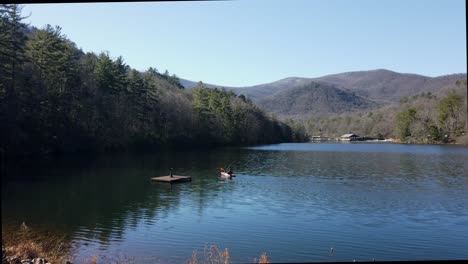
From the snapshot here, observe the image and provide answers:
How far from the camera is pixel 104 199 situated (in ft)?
73.4

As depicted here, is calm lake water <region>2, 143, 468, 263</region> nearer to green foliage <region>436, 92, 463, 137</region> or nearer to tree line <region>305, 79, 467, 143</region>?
tree line <region>305, 79, 467, 143</region>

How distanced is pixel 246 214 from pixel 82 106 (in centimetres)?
3688

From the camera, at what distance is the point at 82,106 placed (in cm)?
5062

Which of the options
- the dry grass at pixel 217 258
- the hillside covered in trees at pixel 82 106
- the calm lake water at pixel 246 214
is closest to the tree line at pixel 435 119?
the hillside covered in trees at pixel 82 106

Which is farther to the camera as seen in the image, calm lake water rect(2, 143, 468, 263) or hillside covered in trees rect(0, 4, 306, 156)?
hillside covered in trees rect(0, 4, 306, 156)

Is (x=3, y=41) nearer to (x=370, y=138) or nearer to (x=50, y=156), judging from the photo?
(x=50, y=156)

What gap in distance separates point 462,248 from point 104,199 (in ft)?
54.5

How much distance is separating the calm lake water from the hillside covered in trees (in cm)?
752

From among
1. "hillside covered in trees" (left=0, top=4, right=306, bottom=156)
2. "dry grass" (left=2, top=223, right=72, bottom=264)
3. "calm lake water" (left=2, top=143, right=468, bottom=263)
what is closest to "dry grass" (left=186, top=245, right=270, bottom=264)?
"calm lake water" (left=2, top=143, right=468, bottom=263)

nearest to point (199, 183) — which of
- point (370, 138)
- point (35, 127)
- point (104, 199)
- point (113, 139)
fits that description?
point (104, 199)

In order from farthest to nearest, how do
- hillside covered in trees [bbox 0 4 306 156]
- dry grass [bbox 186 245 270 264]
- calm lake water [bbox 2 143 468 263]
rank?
hillside covered in trees [bbox 0 4 306 156], calm lake water [bbox 2 143 468 263], dry grass [bbox 186 245 270 264]

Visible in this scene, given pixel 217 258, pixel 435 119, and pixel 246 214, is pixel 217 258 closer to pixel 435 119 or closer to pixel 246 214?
pixel 246 214

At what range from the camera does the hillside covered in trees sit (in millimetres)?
37844

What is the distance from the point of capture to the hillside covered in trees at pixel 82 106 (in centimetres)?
3784
